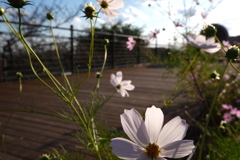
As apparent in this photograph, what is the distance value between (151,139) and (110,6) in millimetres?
319

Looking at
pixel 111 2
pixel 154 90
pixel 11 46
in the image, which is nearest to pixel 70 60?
pixel 11 46

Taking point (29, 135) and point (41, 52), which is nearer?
point (29, 135)

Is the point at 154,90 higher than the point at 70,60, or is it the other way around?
the point at 70,60

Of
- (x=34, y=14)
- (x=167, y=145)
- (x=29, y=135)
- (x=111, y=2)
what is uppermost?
(x=34, y=14)

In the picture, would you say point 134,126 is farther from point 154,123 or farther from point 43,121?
point 43,121

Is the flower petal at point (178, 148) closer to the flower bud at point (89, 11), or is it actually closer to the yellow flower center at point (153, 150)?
the yellow flower center at point (153, 150)

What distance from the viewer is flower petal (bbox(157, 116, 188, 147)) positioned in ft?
0.86

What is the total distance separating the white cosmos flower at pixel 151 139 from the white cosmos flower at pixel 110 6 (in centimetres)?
27

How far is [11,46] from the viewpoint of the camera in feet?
13.0

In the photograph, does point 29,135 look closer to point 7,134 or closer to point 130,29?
point 7,134

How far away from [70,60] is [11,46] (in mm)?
1101

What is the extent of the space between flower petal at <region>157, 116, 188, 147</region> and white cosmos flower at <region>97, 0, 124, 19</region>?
0.28 metres

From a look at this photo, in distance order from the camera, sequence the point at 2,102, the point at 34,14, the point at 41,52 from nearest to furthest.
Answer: the point at 2,102, the point at 41,52, the point at 34,14

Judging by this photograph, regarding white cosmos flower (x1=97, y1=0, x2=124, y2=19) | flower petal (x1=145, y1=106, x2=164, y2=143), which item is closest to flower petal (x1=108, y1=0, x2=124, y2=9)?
white cosmos flower (x1=97, y1=0, x2=124, y2=19)
